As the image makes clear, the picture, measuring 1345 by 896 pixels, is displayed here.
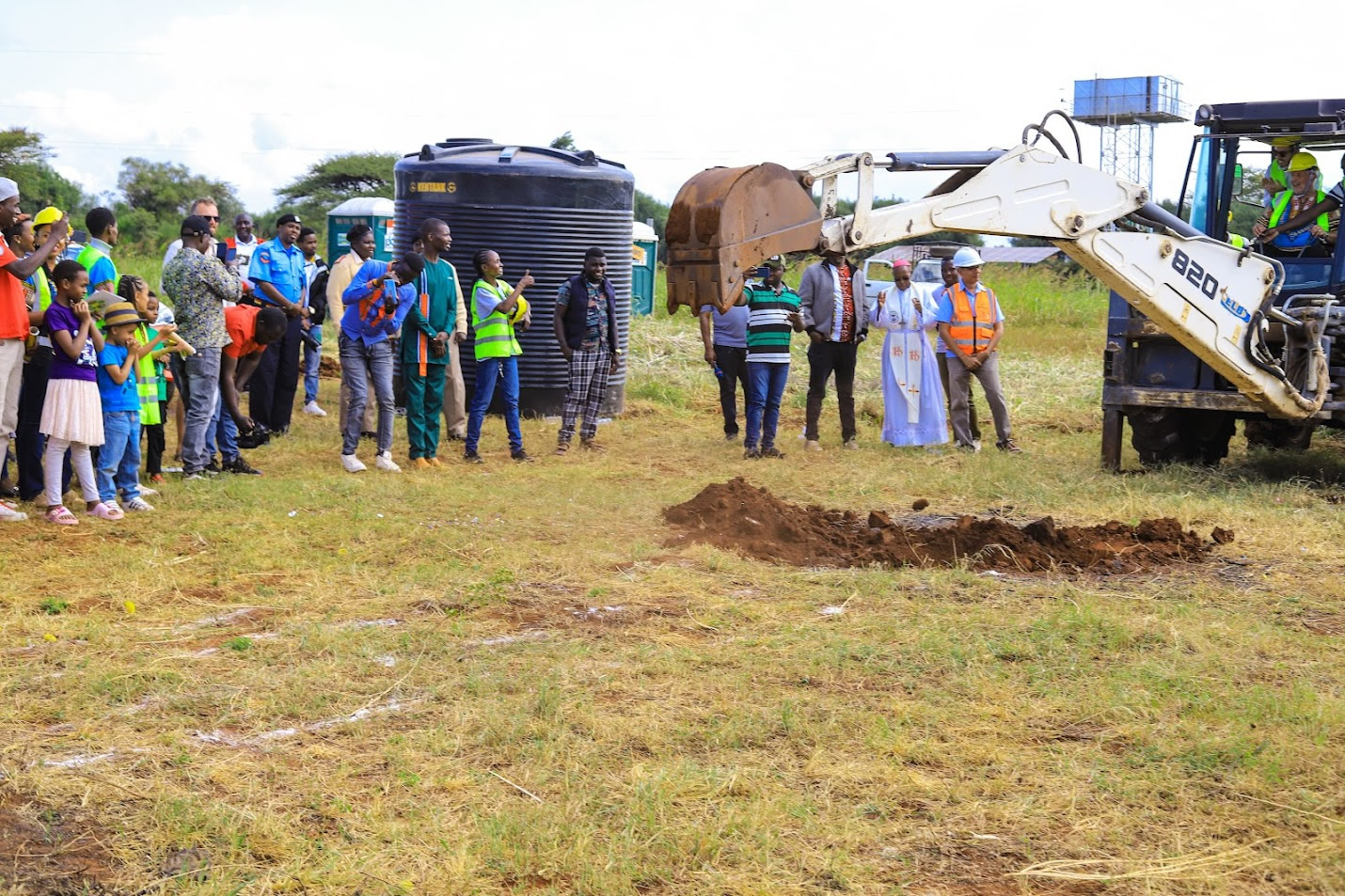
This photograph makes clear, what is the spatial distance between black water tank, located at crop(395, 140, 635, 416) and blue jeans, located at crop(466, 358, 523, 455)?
6.12 ft

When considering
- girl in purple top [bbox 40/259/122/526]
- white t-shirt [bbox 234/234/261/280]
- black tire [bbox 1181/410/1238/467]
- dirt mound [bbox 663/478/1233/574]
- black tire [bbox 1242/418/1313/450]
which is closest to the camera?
dirt mound [bbox 663/478/1233/574]

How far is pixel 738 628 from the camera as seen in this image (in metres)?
6.16

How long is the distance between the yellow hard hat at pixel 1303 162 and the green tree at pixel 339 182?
3089cm

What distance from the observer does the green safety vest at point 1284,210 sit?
9.98 metres

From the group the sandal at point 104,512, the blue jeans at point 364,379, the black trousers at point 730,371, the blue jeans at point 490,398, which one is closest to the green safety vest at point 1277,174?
the black trousers at point 730,371

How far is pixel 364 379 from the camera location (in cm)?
1045

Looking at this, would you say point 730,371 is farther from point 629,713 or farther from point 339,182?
point 339,182

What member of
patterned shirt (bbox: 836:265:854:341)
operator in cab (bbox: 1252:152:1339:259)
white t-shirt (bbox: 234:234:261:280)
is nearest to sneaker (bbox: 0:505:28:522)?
white t-shirt (bbox: 234:234:261:280)

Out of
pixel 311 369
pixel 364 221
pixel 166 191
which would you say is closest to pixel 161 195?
pixel 166 191

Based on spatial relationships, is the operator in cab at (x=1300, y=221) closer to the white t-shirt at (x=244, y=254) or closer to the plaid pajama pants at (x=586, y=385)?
the plaid pajama pants at (x=586, y=385)

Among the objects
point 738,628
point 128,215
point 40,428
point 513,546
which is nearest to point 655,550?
point 513,546

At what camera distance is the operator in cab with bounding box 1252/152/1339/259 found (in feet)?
32.6

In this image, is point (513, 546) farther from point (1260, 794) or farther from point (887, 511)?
point (1260, 794)

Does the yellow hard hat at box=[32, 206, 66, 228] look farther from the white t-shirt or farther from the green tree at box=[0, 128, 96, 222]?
the green tree at box=[0, 128, 96, 222]
